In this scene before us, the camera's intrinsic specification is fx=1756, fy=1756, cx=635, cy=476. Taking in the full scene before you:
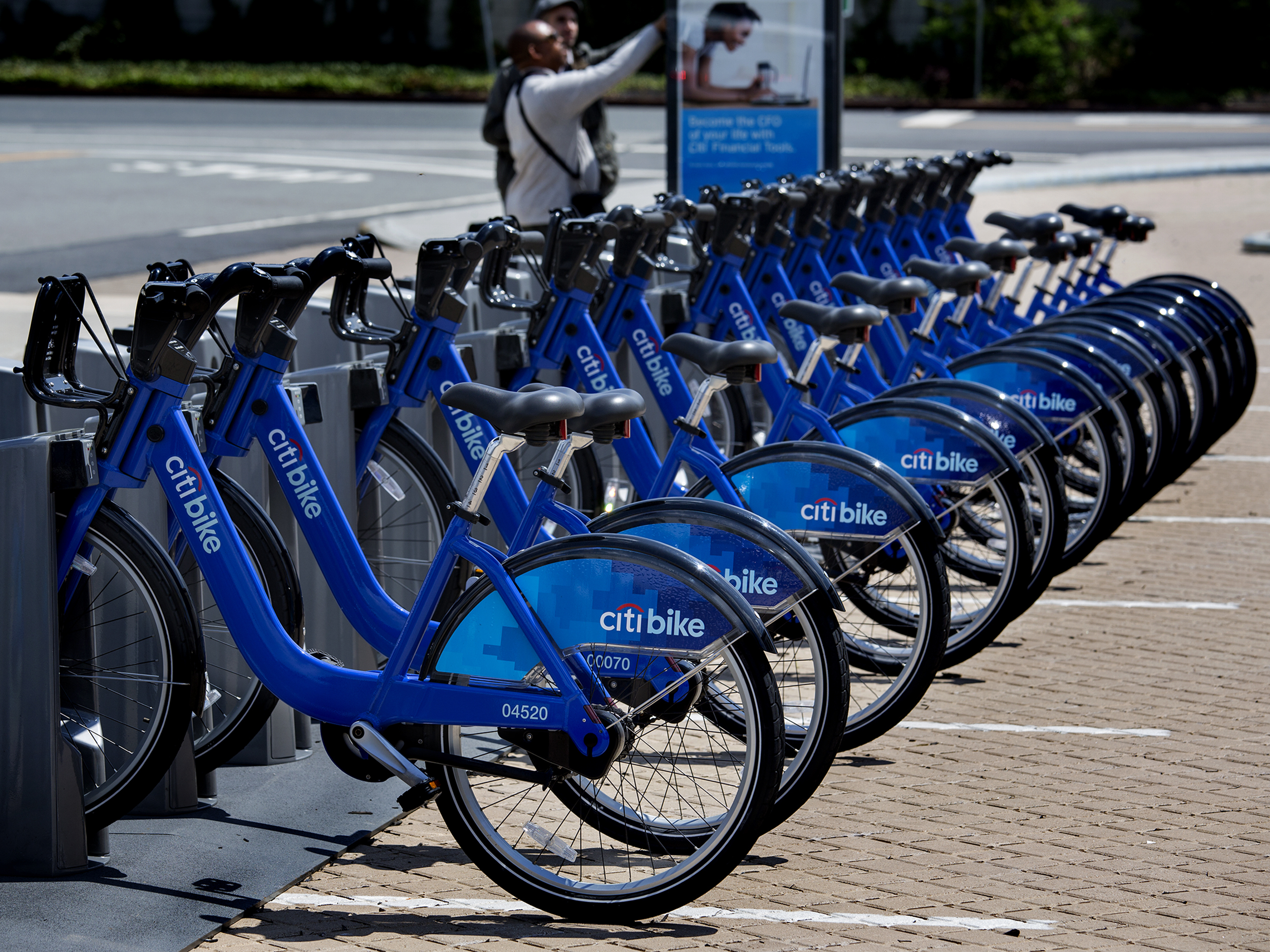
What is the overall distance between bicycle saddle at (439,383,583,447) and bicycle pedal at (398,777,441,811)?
2.56 ft

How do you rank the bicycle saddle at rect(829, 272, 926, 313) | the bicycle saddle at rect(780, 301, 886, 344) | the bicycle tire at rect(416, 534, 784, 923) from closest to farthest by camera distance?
1. the bicycle tire at rect(416, 534, 784, 923)
2. the bicycle saddle at rect(780, 301, 886, 344)
3. the bicycle saddle at rect(829, 272, 926, 313)

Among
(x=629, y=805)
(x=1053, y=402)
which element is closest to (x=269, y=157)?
(x=1053, y=402)

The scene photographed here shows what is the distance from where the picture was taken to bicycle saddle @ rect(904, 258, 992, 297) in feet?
21.1

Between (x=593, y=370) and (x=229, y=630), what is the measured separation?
5.99 feet

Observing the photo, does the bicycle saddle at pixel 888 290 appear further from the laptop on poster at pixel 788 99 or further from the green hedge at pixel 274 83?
the green hedge at pixel 274 83

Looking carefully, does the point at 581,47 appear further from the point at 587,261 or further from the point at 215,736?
the point at 215,736

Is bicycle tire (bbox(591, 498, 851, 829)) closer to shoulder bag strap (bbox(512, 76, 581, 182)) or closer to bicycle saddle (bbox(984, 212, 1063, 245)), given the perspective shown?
shoulder bag strap (bbox(512, 76, 581, 182))

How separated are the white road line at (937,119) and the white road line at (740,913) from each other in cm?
2938

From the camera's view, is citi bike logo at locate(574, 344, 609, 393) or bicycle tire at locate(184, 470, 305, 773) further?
citi bike logo at locate(574, 344, 609, 393)

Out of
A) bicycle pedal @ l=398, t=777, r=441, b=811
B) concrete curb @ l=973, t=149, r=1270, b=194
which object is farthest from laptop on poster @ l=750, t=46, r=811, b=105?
concrete curb @ l=973, t=149, r=1270, b=194

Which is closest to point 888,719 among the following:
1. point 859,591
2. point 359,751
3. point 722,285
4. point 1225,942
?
point 859,591

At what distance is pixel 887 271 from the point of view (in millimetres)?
8375

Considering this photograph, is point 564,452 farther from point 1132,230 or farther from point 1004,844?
point 1132,230

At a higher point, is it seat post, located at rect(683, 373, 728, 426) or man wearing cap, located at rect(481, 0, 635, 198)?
man wearing cap, located at rect(481, 0, 635, 198)
